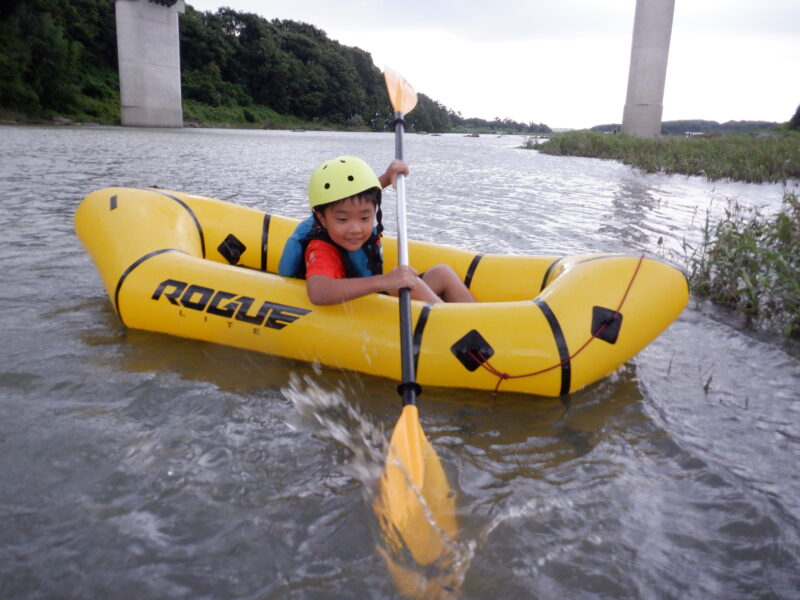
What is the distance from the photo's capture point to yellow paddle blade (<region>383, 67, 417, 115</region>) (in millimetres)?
4238

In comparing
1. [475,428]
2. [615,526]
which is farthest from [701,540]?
[475,428]

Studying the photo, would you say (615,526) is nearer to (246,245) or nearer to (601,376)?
(601,376)

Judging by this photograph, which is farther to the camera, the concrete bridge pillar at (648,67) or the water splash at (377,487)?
the concrete bridge pillar at (648,67)

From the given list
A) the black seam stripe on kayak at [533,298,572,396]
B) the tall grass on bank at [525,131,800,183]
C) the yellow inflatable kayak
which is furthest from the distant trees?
the black seam stripe on kayak at [533,298,572,396]

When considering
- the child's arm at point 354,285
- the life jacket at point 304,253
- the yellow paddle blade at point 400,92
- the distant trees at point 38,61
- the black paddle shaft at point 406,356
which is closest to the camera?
the black paddle shaft at point 406,356

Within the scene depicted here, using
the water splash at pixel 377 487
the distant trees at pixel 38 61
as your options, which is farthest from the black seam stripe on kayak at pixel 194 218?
the distant trees at pixel 38 61

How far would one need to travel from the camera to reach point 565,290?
2.72 m

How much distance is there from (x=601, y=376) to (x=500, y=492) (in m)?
0.99

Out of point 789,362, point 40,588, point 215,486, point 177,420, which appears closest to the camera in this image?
point 40,588

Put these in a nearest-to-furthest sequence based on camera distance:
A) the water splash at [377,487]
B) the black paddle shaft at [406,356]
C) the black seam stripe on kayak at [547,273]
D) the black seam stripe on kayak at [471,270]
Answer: the water splash at [377,487]
the black paddle shaft at [406,356]
the black seam stripe on kayak at [547,273]
the black seam stripe on kayak at [471,270]

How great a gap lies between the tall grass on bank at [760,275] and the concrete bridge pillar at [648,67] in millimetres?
22511

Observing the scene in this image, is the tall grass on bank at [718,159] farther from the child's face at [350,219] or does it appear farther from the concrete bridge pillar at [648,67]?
the concrete bridge pillar at [648,67]

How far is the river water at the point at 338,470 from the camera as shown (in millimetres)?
1564

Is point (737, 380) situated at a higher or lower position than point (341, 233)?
lower
